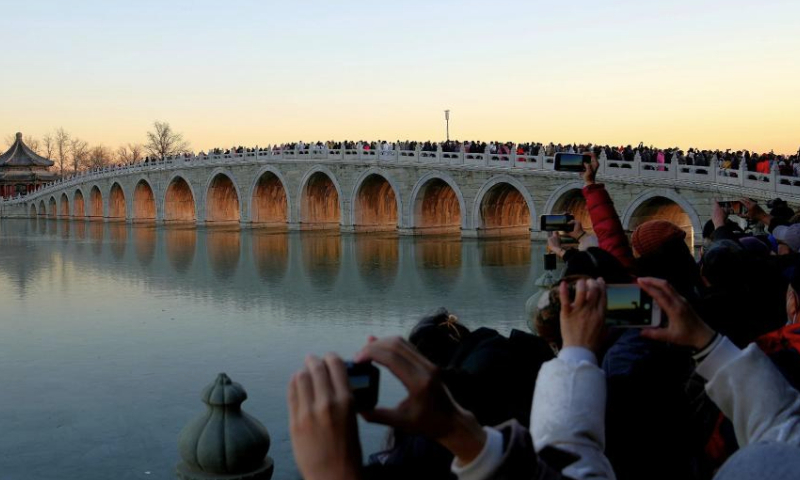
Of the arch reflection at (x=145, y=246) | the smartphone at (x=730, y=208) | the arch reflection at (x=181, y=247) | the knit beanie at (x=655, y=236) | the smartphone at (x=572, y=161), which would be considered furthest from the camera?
the arch reflection at (x=145, y=246)

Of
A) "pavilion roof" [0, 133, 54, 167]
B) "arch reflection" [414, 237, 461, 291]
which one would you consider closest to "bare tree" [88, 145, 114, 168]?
"pavilion roof" [0, 133, 54, 167]

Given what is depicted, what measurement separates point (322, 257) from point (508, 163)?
8.77 m

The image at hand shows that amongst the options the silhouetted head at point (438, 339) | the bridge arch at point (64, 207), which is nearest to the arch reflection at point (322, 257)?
the silhouetted head at point (438, 339)

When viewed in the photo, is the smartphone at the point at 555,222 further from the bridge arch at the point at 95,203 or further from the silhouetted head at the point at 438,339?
the bridge arch at the point at 95,203

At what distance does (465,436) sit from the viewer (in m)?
1.39

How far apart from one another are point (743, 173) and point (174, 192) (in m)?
37.7

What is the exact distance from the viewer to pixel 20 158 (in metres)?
81.0

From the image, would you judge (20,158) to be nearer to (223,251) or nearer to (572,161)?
(223,251)

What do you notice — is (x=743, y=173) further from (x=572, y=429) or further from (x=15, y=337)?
(x=572, y=429)

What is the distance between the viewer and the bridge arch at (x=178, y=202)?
49.6 meters

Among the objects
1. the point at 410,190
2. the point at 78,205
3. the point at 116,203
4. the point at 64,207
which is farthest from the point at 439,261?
the point at 64,207

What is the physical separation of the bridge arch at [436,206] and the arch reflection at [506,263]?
149 inches

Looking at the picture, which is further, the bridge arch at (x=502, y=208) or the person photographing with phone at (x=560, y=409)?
the bridge arch at (x=502, y=208)

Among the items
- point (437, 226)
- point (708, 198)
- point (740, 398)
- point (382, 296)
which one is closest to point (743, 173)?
point (708, 198)
